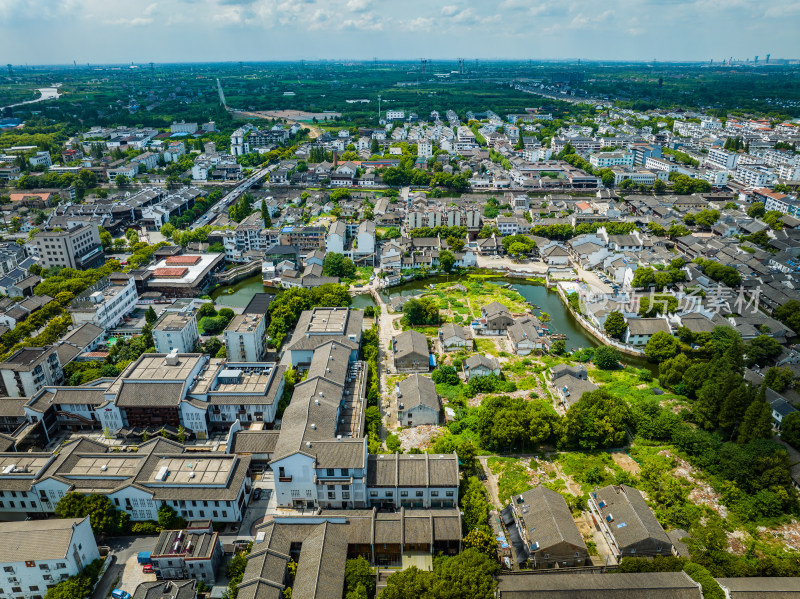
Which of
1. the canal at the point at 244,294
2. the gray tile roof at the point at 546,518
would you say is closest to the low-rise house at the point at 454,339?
the canal at the point at 244,294

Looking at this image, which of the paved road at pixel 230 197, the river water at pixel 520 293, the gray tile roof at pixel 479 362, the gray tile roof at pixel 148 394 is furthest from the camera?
the paved road at pixel 230 197

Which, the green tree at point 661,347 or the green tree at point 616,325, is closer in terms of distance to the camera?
the green tree at point 661,347

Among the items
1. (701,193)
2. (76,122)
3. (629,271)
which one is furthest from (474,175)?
(76,122)

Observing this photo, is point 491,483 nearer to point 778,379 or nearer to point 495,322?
point 495,322

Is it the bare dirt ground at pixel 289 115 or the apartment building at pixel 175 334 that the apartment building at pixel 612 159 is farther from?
the apartment building at pixel 175 334

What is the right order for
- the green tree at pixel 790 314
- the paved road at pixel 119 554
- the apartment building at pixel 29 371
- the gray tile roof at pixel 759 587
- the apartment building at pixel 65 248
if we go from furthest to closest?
the apartment building at pixel 65 248 < the green tree at pixel 790 314 < the apartment building at pixel 29 371 < the paved road at pixel 119 554 < the gray tile roof at pixel 759 587

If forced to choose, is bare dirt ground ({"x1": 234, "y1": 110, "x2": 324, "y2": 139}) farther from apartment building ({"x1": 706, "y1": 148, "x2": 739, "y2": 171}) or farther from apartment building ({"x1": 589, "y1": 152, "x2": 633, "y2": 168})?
apartment building ({"x1": 706, "y1": 148, "x2": 739, "y2": 171})

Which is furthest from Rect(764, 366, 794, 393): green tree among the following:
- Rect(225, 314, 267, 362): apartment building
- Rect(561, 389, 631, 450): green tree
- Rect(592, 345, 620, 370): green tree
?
Rect(225, 314, 267, 362): apartment building
